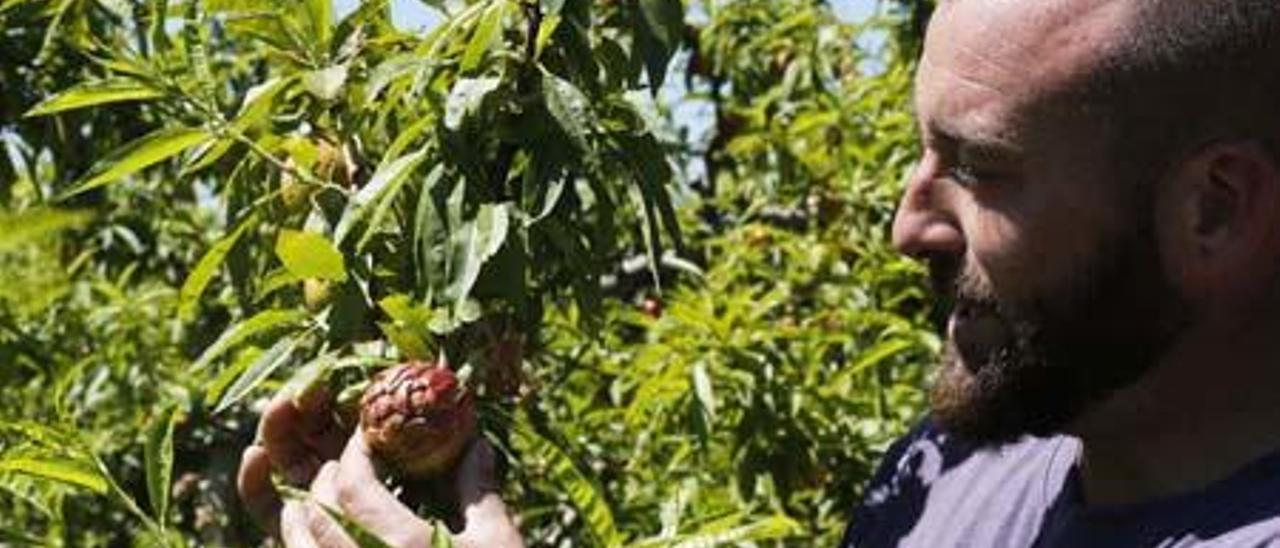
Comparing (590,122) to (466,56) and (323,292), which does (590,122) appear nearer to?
(466,56)

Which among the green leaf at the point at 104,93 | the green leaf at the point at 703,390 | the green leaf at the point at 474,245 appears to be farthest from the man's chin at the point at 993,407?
the green leaf at the point at 703,390

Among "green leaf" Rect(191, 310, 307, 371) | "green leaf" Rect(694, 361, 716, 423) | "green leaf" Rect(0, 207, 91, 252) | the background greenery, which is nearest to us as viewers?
"green leaf" Rect(0, 207, 91, 252)

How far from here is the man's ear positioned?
2.04 metres

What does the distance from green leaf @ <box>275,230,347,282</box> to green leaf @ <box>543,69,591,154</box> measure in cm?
25

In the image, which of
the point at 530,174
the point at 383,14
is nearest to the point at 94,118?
the point at 383,14

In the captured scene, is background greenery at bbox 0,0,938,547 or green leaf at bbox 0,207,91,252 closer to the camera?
green leaf at bbox 0,207,91,252

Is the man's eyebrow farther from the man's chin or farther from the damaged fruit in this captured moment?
the damaged fruit

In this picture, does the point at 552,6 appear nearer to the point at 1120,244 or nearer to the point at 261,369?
the point at 261,369

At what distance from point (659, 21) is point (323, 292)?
1.41ft

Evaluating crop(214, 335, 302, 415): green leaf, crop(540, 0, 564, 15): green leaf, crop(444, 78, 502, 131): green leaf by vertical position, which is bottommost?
crop(214, 335, 302, 415): green leaf

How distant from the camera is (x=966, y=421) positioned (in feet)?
6.89

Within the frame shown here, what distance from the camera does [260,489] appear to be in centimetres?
241

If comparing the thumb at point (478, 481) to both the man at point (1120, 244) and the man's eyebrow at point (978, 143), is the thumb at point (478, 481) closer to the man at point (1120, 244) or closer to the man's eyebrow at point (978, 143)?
the man at point (1120, 244)

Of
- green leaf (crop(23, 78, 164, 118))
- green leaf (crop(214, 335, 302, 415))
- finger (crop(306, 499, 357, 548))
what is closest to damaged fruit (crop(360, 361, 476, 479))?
finger (crop(306, 499, 357, 548))
